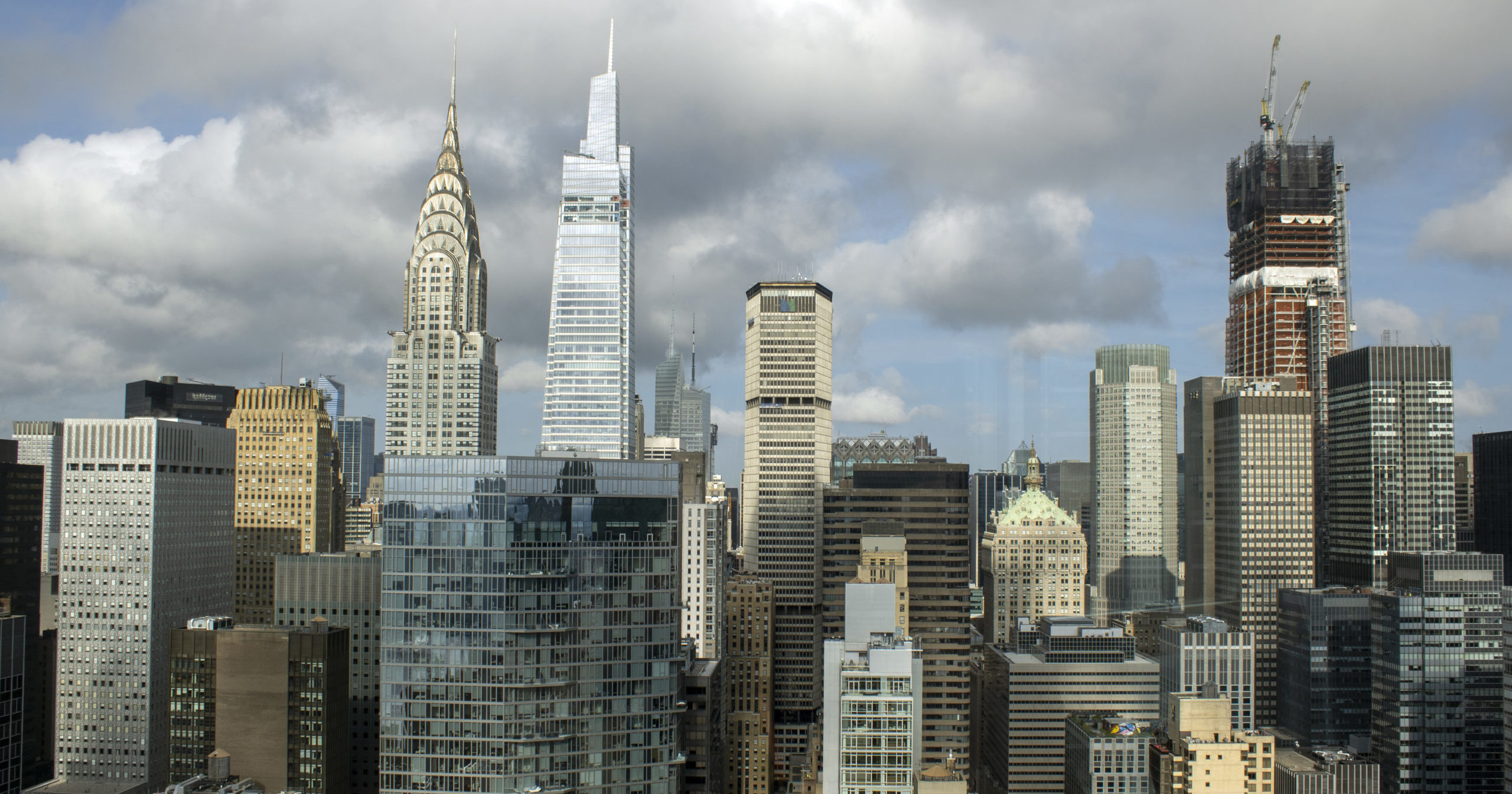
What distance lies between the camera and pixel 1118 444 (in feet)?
392

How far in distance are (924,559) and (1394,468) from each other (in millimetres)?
42001

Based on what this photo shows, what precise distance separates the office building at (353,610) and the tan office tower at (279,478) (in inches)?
750

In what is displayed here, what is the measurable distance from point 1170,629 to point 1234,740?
1976cm

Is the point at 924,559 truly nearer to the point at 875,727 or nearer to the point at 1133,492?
the point at 875,727

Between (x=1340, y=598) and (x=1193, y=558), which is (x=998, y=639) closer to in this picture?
(x=1193, y=558)

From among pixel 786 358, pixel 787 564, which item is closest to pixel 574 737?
pixel 787 564

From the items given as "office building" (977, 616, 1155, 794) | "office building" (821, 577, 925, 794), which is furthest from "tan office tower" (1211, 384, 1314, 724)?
"office building" (821, 577, 925, 794)

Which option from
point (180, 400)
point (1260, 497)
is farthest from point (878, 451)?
point (180, 400)

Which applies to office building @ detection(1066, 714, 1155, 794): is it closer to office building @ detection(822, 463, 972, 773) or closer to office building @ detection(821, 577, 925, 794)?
office building @ detection(822, 463, 972, 773)

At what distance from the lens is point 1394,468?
3671 inches

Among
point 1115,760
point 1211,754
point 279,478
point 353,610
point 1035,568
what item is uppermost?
point 279,478

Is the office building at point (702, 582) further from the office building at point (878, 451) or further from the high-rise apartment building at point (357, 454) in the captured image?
the high-rise apartment building at point (357, 454)

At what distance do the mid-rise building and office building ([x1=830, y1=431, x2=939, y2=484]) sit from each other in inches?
2139

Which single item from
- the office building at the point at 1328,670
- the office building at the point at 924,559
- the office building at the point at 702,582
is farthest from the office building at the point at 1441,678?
the office building at the point at 702,582
